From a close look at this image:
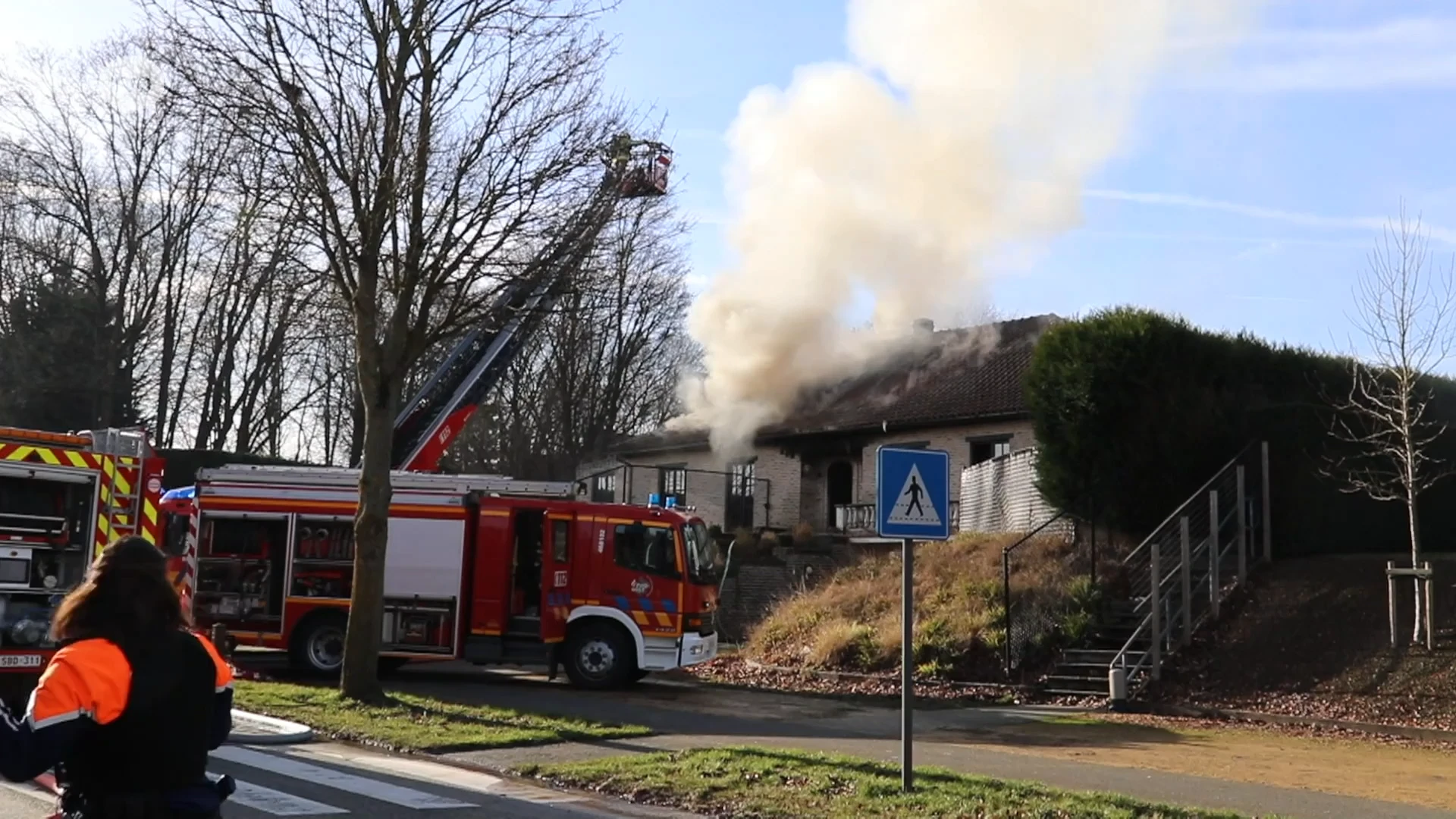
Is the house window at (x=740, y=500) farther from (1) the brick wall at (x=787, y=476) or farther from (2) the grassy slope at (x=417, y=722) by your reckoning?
(2) the grassy slope at (x=417, y=722)

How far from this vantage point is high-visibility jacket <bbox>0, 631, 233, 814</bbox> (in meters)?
3.46

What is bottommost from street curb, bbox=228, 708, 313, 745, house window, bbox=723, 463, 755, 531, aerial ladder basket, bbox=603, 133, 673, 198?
street curb, bbox=228, 708, 313, 745

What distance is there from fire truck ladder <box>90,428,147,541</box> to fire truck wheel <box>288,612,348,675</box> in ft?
19.7

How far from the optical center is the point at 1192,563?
20.0 metres

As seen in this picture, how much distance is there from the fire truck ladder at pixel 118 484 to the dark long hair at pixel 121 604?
10016mm

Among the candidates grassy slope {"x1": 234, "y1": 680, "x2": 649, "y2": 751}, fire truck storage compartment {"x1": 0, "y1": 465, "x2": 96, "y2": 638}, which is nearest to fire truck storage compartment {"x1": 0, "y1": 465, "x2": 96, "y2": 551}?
fire truck storage compartment {"x1": 0, "y1": 465, "x2": 96, "y2": 638}

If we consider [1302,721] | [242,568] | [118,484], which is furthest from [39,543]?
[1302,721]

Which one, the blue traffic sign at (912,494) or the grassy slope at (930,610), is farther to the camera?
the grassy slope at (930,610)

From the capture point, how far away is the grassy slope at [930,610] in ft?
64.0

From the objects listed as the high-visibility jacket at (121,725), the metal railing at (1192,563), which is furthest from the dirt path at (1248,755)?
the high-visibility jacket at (121,725)

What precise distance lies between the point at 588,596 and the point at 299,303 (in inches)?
208

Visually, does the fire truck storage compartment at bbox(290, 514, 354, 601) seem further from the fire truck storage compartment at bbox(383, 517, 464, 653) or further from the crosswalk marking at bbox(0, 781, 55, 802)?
the crosswalk marking at bbox(0, 781, 55, 802)

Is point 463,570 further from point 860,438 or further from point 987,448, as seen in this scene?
point 860,438

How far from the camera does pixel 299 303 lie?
53.8 feet
